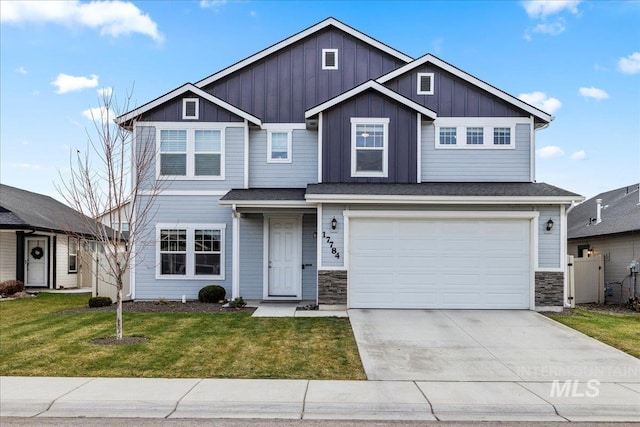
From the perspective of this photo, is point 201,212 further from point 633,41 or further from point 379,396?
point 633,41

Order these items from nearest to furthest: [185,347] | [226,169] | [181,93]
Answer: [185,347], [181,93], [226,169]

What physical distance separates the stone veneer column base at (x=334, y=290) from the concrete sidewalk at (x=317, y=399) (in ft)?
18.4

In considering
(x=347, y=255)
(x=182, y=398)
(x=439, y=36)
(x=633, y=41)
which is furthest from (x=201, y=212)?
(x=633, y=41)

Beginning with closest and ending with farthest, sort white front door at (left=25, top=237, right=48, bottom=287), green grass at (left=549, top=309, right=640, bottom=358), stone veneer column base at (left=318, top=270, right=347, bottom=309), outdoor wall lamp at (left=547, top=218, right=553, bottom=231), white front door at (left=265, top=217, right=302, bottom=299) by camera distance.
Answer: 1. green grass at (left=549, top=309, right=640, bottom=358)
2. stone veneer column base at (left=318, top=270, right=347, bottom=309)
3. outdoor wall lamp at (left=547, top=218, right=553, bottom=231)
4. white front door at (left=265, top=217, right=302, bottom=299)
5. white front door at (left=25, top=237, right=48, bottom=287)

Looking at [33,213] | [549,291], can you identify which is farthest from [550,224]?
[33,213]

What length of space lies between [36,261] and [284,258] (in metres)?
11.8

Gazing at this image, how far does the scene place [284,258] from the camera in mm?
14539

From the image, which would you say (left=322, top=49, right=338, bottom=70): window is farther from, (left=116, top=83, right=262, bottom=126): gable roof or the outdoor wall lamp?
the outdoor wall lamp

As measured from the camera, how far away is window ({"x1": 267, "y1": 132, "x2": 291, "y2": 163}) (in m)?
14.9

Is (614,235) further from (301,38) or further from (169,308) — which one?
(169,308)

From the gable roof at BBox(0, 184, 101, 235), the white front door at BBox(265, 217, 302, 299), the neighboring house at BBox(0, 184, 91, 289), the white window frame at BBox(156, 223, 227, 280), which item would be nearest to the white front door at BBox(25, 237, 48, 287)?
the neighboring house at BBox(0, 184, 91, 289)

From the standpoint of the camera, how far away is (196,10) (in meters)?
16.7

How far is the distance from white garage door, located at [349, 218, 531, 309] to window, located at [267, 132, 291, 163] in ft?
11.9

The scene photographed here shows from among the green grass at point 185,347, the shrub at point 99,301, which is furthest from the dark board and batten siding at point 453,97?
the shrub at point 99,301
